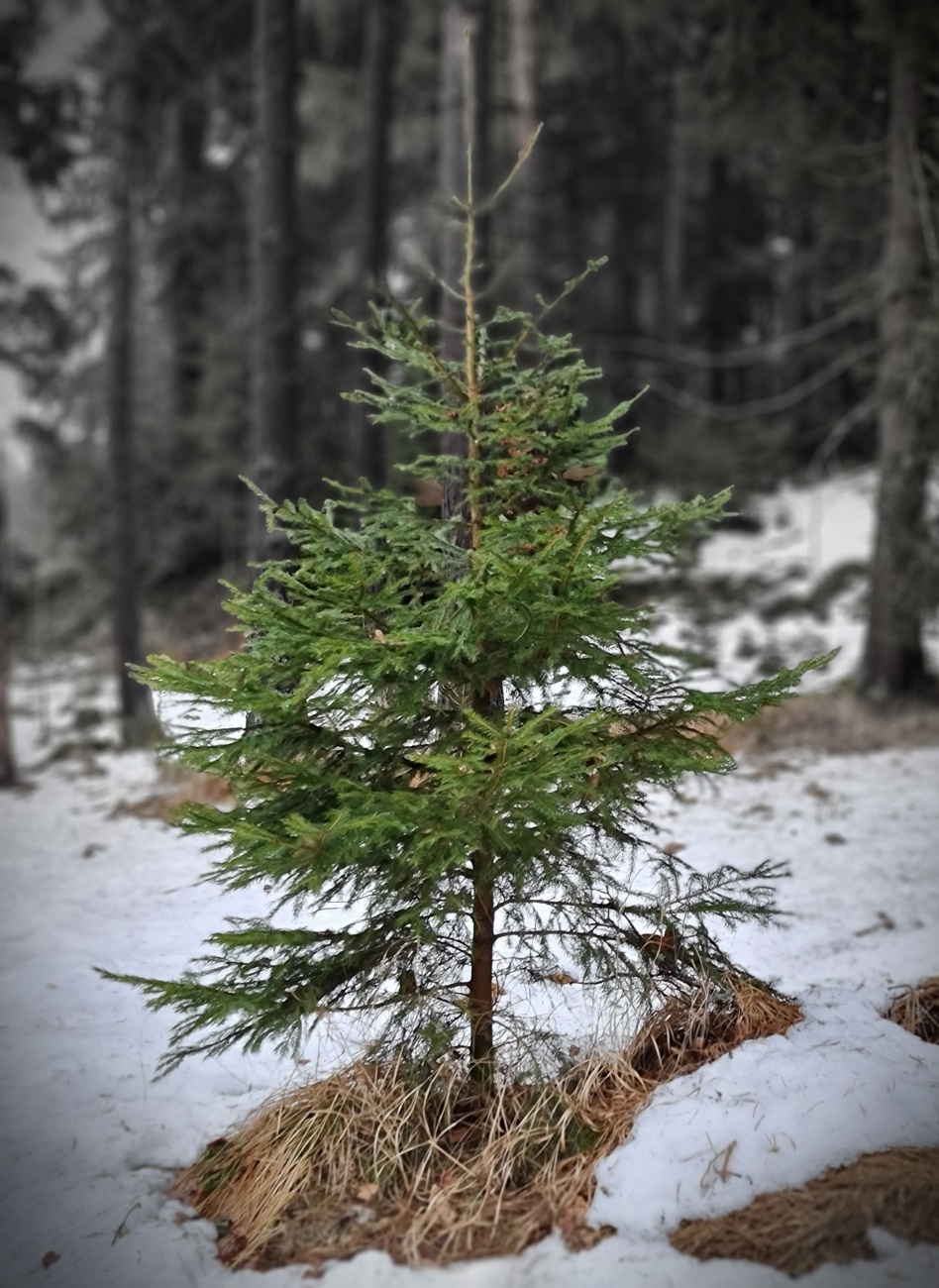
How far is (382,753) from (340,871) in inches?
20.4

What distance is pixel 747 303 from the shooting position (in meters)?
22.1

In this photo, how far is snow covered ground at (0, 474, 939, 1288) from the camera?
2.79 m

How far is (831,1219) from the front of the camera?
99.7 inches

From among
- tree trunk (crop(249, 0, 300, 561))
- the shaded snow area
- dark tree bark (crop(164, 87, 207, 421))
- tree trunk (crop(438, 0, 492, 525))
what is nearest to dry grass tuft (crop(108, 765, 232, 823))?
tree trunk (crop(249, 0, 300, 561))

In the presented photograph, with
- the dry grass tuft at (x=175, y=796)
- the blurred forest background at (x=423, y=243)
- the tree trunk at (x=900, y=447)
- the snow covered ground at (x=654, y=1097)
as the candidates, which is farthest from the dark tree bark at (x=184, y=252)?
the snow covered ground at (x=654, y=1097)

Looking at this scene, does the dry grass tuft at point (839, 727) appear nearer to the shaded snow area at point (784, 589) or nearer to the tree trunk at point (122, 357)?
the shaded snow area at point (784, 589)

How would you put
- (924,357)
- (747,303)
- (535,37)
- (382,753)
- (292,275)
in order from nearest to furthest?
(382,753), (924,357), (292,275), (535,37), (747,303)

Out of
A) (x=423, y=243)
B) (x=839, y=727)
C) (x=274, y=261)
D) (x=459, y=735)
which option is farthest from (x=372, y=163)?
(x=459, y=735)

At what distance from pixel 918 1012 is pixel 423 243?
15.8 m

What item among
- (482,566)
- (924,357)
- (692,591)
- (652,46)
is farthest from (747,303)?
(482,566)

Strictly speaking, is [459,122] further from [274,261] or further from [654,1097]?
[654,1097]

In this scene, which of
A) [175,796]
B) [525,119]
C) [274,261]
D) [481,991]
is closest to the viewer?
[481,991]

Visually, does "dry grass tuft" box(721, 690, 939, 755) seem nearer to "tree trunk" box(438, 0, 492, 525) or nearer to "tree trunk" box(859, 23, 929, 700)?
"tree trunk" box(859, 23, 929, 700)

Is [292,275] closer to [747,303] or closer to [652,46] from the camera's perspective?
[652,46]
